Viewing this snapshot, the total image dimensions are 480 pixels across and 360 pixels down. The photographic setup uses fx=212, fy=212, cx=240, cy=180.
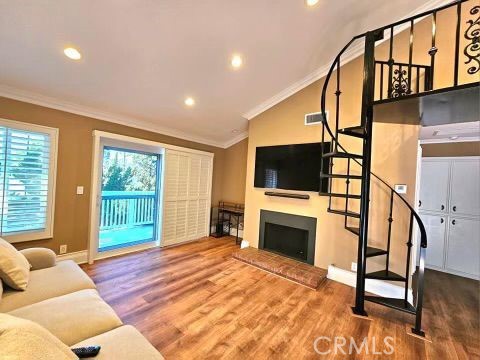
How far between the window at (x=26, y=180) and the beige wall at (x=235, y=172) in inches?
138

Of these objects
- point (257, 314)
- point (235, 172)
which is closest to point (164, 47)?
point (257, 314)

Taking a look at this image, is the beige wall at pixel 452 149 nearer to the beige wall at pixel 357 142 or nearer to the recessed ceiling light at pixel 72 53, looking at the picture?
the beige wall at pixel 357 142

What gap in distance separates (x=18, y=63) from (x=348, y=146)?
4.29m

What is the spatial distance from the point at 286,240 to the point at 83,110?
155 inches

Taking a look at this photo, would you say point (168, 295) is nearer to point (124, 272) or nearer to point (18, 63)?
point (124, 272)

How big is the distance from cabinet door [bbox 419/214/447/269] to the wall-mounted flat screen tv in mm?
2200

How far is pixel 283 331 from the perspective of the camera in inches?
79.1

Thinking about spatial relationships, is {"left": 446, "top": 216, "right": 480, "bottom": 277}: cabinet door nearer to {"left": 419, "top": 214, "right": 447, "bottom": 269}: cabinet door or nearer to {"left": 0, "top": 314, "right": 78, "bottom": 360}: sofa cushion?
{"left": 419, "top": 214, "right": 447, "bottom": 269}: cabinet door

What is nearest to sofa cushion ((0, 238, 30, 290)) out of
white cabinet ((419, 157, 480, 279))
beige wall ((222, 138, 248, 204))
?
beige wall ((222, 138, 248, 204))

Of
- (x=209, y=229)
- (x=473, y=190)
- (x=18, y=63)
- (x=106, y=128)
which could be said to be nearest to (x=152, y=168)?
(x=106, y=128)

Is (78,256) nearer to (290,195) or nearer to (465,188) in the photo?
(290,195)

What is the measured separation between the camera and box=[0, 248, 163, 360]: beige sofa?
3.67 ft

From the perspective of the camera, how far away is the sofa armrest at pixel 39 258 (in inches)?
80.0

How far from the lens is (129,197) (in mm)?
4551
